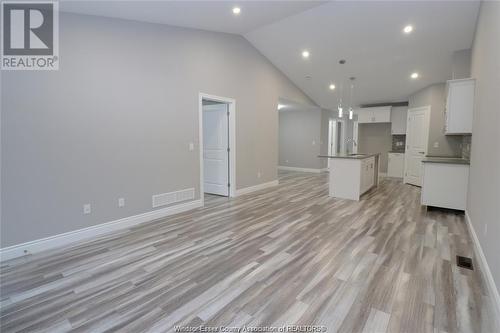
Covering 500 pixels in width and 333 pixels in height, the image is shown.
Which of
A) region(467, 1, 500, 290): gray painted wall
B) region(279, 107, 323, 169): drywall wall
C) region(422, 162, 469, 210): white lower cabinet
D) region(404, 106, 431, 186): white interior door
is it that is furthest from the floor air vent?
region(279, 107, 323, 169): drywall wall

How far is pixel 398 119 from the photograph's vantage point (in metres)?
8.30

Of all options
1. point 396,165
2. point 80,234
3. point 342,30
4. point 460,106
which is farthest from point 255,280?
point 396,165

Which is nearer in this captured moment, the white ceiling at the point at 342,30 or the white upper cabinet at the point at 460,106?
the white ceiling at the point at 342,30

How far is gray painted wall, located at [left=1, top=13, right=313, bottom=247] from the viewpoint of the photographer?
114 inches

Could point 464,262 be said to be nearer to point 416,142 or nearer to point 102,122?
point 102,122

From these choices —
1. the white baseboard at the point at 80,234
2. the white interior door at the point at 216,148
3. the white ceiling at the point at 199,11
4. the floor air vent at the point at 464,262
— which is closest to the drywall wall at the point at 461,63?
the white ceiling at the point at 199,11

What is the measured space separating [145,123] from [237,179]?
256 cm

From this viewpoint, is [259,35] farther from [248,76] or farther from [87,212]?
[87,212]

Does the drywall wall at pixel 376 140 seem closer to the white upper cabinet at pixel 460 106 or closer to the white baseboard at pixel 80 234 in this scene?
the white upper cabinet at pixel 460 106

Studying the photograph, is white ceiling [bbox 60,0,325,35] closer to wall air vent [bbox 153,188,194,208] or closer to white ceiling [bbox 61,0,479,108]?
white ceiling [bbox 61,0,479,108]

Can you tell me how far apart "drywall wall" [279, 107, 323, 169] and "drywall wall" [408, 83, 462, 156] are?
11.4 ft

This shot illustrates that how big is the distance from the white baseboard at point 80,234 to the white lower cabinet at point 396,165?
7.18 metres

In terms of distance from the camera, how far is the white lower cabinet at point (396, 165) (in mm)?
8320

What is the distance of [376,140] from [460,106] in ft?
16.3
